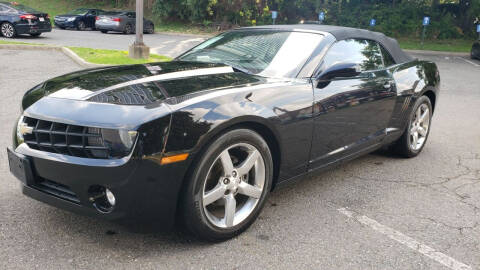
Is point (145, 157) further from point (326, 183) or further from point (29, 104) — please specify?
point (326, 183)

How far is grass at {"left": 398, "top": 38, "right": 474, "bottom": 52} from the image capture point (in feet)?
77.2

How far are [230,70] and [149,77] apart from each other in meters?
0.71

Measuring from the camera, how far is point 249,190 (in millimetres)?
3061

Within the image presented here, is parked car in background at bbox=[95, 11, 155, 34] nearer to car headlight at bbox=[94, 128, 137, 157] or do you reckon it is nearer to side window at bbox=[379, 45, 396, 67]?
side window at bbox=[379, 45, 396, 67]

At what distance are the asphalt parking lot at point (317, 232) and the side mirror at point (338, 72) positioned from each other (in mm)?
1051

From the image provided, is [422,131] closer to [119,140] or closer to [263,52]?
[263,52]

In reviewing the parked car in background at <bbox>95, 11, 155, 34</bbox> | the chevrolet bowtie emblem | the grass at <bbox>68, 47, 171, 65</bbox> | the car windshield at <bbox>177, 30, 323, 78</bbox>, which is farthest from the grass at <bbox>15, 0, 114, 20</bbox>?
the chevrolet bowtie emblem

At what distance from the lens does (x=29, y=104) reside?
9.65 ft

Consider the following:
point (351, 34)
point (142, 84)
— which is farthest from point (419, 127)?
point (142, 84)

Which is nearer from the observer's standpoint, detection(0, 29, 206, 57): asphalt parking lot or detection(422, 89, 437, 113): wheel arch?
detection(422, 89, 437, 113): wheel arch

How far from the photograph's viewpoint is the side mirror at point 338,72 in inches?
142

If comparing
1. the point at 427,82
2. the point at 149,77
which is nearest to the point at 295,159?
the point at 149,77

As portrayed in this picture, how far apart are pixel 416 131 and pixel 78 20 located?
23245 mm

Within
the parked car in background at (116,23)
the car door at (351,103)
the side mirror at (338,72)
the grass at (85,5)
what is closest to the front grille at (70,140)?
the car door at (351,103)
